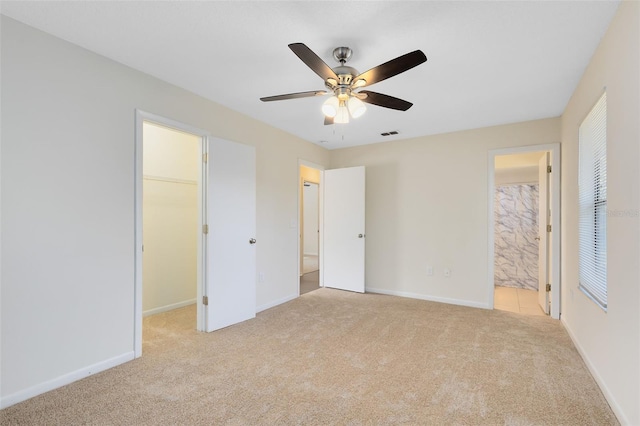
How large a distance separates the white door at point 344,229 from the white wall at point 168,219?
212cm

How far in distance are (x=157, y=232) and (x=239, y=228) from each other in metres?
1.22

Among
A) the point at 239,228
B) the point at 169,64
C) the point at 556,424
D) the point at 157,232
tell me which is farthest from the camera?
the point at 157,232

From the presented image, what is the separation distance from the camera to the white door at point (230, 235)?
A: 3.21 meters

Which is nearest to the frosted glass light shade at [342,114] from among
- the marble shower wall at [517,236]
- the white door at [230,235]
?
the white door at [230,235]

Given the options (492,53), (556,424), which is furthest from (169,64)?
(556,424)

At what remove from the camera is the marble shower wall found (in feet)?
17.8

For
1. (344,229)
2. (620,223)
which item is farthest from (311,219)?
(620,223)

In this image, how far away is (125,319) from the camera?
252cm

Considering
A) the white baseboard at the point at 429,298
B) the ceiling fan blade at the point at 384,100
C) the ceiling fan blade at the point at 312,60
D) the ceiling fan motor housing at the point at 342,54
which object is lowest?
the white baseboard at the point at 429,298

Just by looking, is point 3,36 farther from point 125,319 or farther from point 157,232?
point 157,232

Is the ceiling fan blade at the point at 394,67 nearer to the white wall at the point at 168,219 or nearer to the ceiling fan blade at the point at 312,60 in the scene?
the ceiling fan blade at the point at 312,60

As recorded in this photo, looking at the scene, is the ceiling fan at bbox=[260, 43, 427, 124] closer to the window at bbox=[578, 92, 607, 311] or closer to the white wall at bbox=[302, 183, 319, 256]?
the window at bbox=[578, 92, 607, 311]

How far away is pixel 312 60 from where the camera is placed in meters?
1.76

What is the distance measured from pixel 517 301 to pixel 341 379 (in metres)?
3.55
